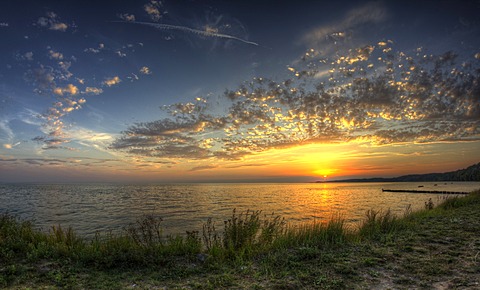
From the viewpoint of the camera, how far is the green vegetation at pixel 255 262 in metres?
7.28

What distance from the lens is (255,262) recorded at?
9.28 metres

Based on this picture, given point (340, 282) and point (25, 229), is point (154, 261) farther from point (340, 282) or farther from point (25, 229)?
point (25, 229)

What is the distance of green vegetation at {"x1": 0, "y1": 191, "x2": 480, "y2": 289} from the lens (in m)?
7.28

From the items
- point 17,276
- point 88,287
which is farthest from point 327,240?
point 17,276

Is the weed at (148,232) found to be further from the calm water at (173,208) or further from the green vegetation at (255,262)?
the calm water at (173,208)

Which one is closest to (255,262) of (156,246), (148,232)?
(156,246)

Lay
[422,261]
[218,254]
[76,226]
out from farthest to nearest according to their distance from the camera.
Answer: [76,226], [218,254], [422,261]

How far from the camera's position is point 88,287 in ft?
23.4

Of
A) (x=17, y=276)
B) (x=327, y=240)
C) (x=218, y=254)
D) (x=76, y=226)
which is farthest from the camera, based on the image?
(x=76, y=226)

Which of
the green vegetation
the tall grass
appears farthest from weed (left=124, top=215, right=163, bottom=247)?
the green vegetation

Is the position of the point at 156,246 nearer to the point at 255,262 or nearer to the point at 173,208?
the point at 255,262

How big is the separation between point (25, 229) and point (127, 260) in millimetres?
6271

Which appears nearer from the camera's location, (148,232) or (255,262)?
(255,262)

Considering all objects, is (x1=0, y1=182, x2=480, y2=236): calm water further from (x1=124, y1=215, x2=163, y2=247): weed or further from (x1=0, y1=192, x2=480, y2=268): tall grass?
(x1=124, y1=215, x2=163, y2=247): weed
